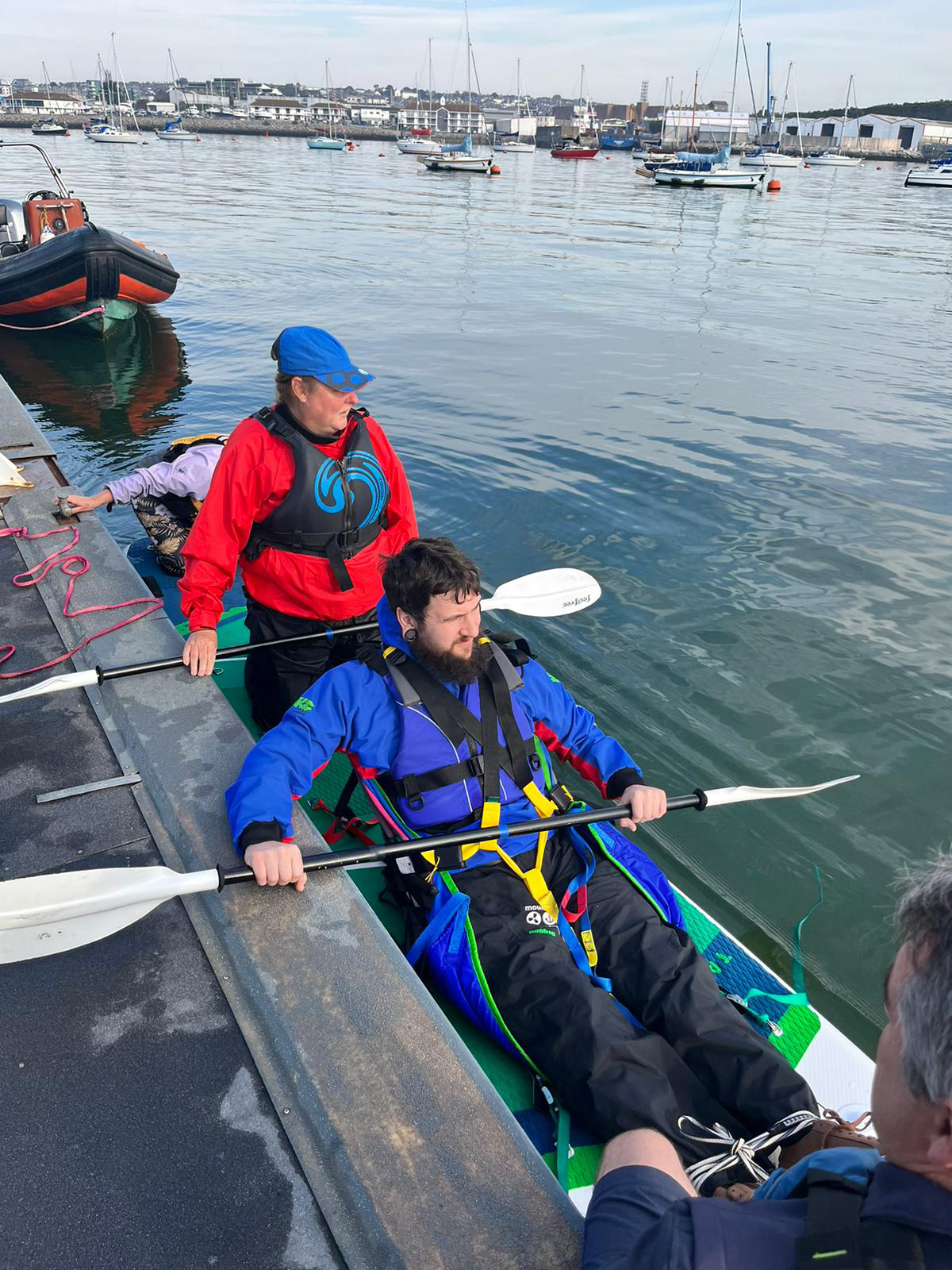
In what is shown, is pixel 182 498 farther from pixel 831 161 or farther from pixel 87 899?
pixel 831 161

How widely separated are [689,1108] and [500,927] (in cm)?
73

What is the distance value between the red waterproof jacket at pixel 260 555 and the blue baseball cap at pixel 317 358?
1.04ft

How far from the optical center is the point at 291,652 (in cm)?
402

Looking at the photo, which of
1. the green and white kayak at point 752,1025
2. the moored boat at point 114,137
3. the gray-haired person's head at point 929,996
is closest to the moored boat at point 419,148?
the moored boat at point 114,137

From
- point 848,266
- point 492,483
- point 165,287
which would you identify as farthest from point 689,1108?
point 848,266

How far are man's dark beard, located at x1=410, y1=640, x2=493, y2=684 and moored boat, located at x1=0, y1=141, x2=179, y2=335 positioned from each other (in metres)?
13.6

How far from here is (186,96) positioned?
14438 cm

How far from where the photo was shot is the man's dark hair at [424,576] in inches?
113

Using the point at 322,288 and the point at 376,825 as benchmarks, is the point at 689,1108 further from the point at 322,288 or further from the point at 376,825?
the point at 322,288

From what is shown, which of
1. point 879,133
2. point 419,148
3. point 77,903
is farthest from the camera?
point 879,133

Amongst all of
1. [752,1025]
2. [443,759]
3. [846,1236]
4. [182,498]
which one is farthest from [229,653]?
[846,1236]

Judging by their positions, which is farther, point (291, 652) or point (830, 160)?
point (830, 160)

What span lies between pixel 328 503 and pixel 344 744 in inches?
51.8

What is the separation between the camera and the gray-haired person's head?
1128 mm
